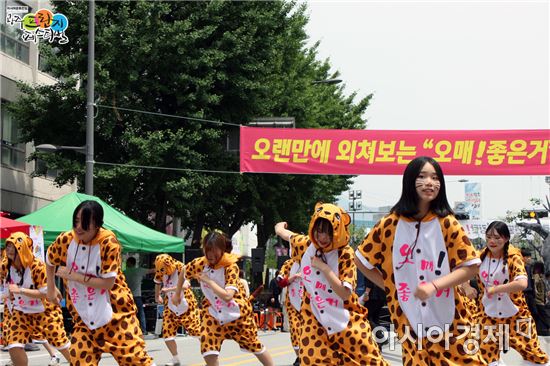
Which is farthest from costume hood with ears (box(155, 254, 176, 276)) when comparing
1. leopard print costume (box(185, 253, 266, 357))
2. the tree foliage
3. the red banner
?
the tree foliage

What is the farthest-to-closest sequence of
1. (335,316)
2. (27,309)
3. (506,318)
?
(27,309), (506,318), (335,316)

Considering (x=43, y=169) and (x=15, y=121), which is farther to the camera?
(x=15, y=121)

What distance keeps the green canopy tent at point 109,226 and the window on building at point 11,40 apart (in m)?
11.5

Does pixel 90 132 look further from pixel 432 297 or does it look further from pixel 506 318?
pixel 432 297

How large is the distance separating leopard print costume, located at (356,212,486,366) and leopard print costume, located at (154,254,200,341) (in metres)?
9.89

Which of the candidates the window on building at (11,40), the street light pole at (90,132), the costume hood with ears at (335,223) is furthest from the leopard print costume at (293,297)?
the window on building at (11,40)

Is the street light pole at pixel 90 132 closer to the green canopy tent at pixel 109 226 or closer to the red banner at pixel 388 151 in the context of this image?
the green canopy tent at pixel 109 226

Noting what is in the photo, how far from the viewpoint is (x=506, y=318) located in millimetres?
10602

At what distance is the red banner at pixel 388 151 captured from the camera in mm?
23406

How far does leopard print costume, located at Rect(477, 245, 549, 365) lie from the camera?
1039 cm

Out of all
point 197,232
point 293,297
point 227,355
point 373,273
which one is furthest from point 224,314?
point 197,232

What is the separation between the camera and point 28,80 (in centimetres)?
3247

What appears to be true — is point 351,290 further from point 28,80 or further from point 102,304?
point 28,80

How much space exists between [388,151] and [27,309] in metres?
13.7
